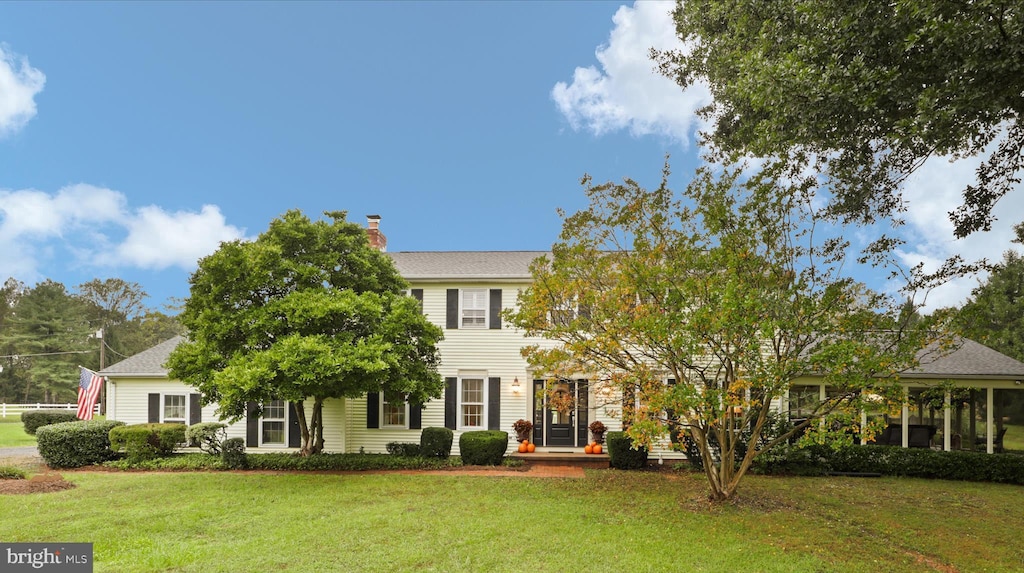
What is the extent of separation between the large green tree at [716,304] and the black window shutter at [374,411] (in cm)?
650

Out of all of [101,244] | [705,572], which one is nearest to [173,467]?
[705,572]

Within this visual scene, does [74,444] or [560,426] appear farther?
[560,426]

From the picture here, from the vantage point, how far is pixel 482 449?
1316cm

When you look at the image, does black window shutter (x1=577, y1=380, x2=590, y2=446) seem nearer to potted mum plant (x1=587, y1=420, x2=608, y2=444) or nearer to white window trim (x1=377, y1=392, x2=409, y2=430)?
potted mum plant (x1=587, y1=420, x2=608, y2=444)

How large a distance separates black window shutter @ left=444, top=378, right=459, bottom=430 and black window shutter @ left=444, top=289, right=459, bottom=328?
1.55 metres

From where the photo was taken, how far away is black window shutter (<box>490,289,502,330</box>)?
49.7ft

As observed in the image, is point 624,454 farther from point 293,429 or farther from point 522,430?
point 293,429

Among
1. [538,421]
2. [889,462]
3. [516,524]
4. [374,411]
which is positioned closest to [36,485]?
[374,411]

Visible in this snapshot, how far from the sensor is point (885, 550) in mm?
7211

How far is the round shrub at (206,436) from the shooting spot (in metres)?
13.8

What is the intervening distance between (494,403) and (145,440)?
8.73m

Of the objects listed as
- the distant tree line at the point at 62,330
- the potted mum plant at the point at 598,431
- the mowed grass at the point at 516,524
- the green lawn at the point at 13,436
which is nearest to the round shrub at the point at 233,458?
the mowed grass at the point at 516,524

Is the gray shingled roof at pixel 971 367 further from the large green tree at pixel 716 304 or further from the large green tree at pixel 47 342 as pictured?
the large green tree at pixel 47 342

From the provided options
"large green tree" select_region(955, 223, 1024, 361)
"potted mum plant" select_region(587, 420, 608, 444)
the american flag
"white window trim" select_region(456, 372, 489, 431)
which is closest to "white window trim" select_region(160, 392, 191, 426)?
the american flag
